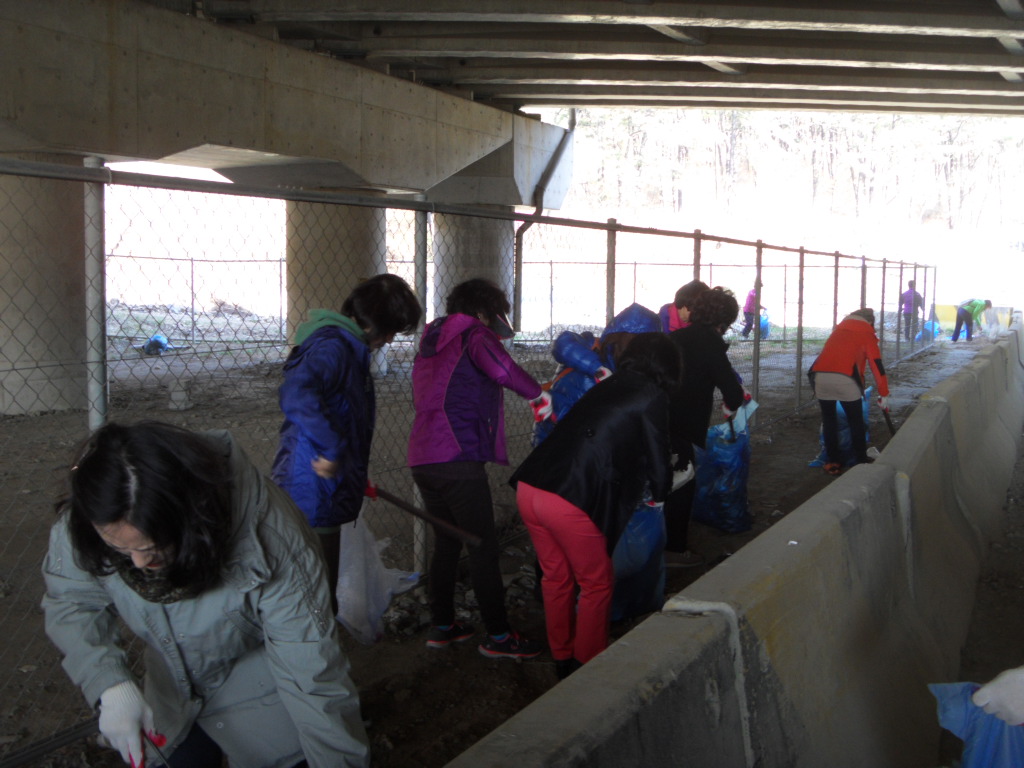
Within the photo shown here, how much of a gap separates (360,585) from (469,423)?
0.83 meters

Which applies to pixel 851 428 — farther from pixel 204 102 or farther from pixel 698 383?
pixel 204 102

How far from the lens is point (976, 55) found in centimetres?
1274

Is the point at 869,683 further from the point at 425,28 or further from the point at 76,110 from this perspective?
the point at 425,28

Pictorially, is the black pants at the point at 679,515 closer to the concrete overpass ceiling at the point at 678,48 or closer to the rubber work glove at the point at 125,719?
the rubber work glove at the point at 125,719

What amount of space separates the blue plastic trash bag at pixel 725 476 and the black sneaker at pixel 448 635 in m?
2.28

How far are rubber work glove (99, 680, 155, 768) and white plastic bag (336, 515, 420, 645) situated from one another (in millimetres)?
1927

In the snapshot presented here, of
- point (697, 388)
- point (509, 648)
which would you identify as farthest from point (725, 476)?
point (509, 648)

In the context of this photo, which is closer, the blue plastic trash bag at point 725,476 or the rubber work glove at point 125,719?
the rubber work glove at point 125,719

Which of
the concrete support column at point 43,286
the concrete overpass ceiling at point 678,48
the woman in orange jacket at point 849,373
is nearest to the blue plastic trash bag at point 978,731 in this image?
the woman in orange jacket at point 849,373

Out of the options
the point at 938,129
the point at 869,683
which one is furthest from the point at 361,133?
the point at 938,129

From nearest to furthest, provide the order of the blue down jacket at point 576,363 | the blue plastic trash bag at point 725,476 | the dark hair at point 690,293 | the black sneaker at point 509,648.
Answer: the black sneaker at point 509,648 → the blue down jacket at point 576,363 → the dark hair at point 690,293 → the blue plastic trash bag at point 725,476

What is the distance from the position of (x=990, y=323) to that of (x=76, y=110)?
25094mm

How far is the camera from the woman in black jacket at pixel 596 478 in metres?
3.58

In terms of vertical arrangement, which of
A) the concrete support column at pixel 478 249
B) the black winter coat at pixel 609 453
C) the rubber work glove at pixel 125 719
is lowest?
the rubber work glove at pixel 125 719
